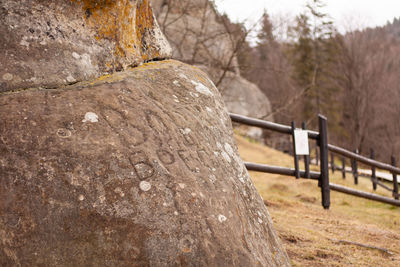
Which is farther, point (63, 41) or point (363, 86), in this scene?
point (363, 86)

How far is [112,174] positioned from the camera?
1.47 meters

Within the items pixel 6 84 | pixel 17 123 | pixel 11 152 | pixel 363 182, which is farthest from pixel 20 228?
pixel 363 182

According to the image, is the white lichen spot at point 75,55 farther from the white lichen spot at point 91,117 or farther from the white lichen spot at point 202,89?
the white lichen spot at point 202,89

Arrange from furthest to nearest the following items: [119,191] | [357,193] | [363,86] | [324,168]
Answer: [363,86], [357,193], [324,168], [119,191]

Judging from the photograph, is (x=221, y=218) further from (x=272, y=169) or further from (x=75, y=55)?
(x=272, y=169)

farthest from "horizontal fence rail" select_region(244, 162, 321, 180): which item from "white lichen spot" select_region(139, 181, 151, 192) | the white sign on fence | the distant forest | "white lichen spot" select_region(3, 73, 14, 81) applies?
the distant forest

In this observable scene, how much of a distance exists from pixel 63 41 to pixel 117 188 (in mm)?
940

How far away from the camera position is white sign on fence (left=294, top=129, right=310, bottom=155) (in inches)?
176

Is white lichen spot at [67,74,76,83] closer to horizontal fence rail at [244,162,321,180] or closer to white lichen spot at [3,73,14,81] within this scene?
white lichen spot at [3,73,14,81]

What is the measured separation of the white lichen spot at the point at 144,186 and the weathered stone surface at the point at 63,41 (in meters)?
0.72

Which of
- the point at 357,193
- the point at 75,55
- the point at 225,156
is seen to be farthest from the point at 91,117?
the point at 357,193

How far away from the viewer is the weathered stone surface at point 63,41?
5.75ft

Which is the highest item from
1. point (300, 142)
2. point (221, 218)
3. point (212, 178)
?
point (212, 178)

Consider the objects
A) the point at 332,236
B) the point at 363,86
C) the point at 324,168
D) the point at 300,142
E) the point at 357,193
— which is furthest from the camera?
the point at 363,86
